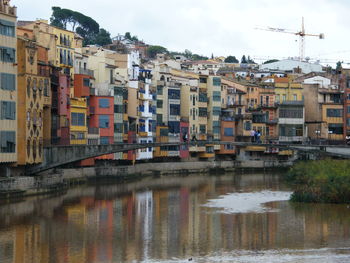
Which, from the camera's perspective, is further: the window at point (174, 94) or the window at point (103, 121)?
the window at point (174, 94)

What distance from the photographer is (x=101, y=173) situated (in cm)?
7775

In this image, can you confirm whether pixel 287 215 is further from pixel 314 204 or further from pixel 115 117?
pixel 115 117

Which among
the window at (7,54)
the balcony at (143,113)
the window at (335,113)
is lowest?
the balcony at (143,113)

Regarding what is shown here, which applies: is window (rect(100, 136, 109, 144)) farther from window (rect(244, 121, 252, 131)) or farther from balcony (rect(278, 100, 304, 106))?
balcony (rect(278, 100, 304, 106))

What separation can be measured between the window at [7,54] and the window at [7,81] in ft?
3.02

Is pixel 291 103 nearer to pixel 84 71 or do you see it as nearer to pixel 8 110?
pixel 84 71

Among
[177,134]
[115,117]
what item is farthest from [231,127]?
[115,117]

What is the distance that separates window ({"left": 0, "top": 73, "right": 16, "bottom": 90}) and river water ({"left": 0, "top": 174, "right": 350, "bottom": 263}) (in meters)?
7.08

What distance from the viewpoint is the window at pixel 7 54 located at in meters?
60.1

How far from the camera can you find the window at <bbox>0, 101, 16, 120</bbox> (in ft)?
198

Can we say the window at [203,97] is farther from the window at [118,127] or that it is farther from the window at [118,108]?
the window at [118,127]

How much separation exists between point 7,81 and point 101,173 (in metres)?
18.7

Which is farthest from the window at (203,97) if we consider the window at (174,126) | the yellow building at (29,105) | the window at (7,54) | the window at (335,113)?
the window at (7,54)

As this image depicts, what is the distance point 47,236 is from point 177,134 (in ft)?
181
